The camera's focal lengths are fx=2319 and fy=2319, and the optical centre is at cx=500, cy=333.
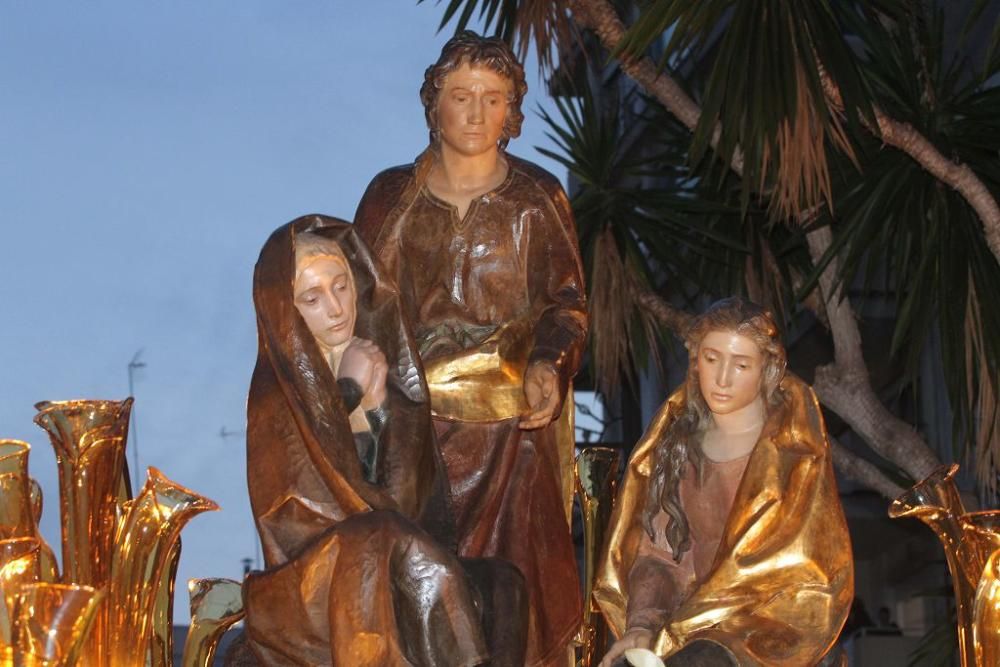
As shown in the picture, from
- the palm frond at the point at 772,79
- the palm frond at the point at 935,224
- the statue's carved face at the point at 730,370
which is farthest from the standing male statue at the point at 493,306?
the palm frond at the point at 935,224

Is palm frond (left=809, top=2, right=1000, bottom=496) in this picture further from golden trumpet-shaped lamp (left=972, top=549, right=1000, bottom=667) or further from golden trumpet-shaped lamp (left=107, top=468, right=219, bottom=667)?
golden trumpet-shaped lamp (left=107, top=468, right=219, bottom=667)

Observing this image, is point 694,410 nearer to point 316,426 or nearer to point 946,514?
point 946,514

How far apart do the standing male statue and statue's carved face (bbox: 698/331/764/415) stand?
1.42ft

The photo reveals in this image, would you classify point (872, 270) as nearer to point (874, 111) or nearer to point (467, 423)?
point (874, 111)

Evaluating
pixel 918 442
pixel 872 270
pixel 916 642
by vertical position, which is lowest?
pixel 916 642

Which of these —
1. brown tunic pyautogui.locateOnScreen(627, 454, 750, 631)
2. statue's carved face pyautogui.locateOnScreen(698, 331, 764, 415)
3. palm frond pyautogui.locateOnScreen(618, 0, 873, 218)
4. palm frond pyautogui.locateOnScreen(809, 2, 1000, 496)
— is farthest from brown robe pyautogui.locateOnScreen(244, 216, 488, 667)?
palm frond pyautogui.locateOnScreen(809, 2, 1000, 496)

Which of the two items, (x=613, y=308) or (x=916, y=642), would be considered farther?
(x=916, y=642)

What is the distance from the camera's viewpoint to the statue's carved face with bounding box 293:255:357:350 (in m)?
5.88

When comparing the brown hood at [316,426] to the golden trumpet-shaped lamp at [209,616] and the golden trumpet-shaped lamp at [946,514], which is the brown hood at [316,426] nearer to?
the golden trumpet-shaped lamp at [209,616]

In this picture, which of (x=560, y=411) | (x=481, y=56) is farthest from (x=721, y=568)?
(x=481, y=56)

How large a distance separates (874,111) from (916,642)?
530 centimetres

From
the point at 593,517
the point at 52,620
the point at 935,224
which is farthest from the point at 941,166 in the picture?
the point at 52,620

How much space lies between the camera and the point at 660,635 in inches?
230

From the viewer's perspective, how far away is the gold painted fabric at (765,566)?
5.81 metres
